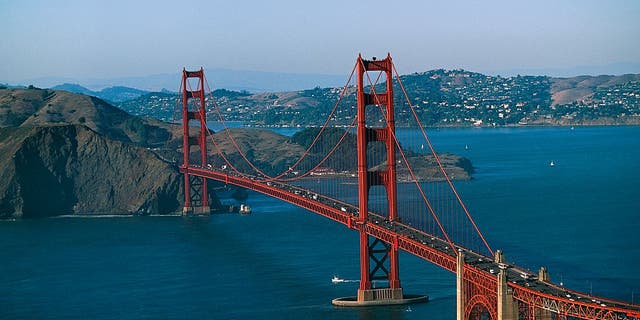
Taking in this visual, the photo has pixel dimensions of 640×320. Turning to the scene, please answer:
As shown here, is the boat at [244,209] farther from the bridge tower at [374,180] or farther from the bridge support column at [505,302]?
the bridge support column at [505,302]

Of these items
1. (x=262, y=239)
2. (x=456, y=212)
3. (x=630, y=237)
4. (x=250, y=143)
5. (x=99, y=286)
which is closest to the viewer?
(x=99, y=286)

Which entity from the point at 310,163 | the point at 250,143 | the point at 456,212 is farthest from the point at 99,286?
the point at 250,143

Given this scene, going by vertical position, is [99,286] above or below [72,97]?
below

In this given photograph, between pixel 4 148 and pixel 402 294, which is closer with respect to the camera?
pixel 402 294

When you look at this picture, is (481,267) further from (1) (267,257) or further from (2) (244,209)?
(2) (244,209)

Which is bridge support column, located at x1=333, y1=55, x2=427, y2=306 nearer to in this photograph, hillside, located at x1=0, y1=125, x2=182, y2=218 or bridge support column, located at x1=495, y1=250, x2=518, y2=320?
bridge support column, located at x1=495, y1=250, x2=518, y2=320

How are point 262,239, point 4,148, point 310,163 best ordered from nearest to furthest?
point 262,239
point 4,148
point 310,163

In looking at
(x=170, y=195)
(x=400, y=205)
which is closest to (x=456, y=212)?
(x=400, y=205)

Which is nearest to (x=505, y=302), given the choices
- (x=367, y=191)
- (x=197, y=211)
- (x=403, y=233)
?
(x=403, y=233)

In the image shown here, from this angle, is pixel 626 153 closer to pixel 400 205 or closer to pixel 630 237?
pixel 400 205
